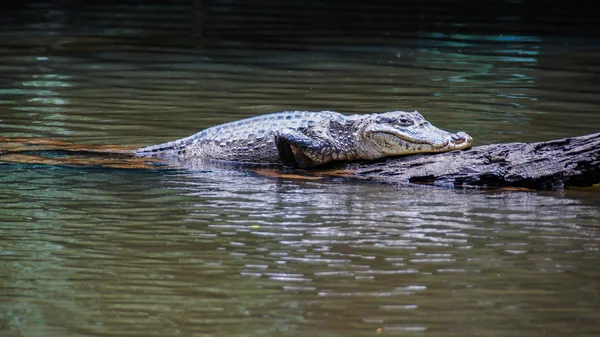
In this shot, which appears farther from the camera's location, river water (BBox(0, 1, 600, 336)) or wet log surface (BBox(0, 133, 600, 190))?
wet log surface (BBox(0, 133, 600, 190))

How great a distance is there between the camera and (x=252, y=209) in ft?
24.1

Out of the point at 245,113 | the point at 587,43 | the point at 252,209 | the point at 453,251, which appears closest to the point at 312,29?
the point at 587,43

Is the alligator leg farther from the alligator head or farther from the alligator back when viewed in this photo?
the alligator head

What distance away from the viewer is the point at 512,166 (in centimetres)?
774

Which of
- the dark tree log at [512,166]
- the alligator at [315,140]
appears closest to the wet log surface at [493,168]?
the dark tree log at [512,166]

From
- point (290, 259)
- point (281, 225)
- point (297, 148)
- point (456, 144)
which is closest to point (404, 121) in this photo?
point (456, 144)

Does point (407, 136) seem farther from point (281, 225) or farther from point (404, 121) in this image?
point (281, 225)

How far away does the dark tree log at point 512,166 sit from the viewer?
297 inches

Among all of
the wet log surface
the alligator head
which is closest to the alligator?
the alligator head

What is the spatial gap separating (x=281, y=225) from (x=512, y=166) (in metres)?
1.97

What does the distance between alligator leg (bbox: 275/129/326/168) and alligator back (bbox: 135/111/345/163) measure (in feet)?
0.30

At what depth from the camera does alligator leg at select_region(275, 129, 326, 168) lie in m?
8.37

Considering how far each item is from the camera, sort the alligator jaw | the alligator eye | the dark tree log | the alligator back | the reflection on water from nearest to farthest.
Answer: the reflection on water, the dark tree log, the alligator jaw, the alligator eye, the alligator back

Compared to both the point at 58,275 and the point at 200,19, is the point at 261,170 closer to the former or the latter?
the point at 58,275
